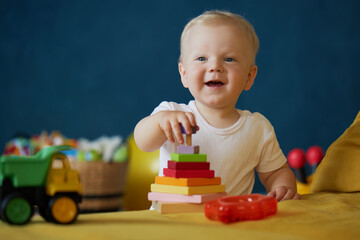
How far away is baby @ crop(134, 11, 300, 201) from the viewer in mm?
991

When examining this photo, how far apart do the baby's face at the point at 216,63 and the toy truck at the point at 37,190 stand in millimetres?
534

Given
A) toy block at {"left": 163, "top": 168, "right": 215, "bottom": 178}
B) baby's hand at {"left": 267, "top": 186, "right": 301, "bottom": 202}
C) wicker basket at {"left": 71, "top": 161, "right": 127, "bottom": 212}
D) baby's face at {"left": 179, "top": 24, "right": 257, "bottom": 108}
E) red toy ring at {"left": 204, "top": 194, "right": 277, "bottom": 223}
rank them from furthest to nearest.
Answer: wicker basket at {"left": 71, "top": 161, "right": 127, "bottom": 212}, baby's face at {"left": 179, "top": 24, "right": 257, "bottom": 108}, baby's hand at {"left": 267, "top": 186, "right": 301, "bottom": 202}, toy block at {"left": 163, "top": 168, "right": 215, "bottom": 178}, red toy ring at {"left": 204, "top": 194, "right": 277, "bottom": 223}

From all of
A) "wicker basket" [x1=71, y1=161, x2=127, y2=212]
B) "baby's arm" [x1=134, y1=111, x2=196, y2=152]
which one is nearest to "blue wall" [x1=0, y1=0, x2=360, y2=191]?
"wicker basket" [x1=71, y1=161, x2=127, y2=212]

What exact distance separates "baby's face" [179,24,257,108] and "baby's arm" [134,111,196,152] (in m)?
0.17

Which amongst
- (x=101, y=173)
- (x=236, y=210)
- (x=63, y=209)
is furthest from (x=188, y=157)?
(x=101, y=173)

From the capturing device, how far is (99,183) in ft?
6.74

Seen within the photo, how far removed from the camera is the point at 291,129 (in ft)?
9.11

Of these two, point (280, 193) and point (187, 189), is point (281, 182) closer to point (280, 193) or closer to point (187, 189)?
point (280, 193)

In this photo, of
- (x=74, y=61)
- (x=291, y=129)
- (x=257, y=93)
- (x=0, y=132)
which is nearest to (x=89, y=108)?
(x=74, y=61)

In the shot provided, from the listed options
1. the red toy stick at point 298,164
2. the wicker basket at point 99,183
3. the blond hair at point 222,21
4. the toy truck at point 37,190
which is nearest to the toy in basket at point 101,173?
the wicker basket at point 99,183

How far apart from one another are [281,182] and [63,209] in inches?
25.3

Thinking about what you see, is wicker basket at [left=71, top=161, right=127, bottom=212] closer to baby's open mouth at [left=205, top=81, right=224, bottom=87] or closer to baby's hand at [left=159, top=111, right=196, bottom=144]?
baby's open mouth at [left=205, top=81, right=224, bottom=87]

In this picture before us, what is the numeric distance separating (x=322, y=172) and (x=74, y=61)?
215cm

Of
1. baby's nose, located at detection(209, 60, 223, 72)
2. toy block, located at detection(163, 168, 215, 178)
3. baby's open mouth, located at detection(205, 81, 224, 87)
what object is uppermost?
baby's nose, located at detection(209, 60, 223, 72)
